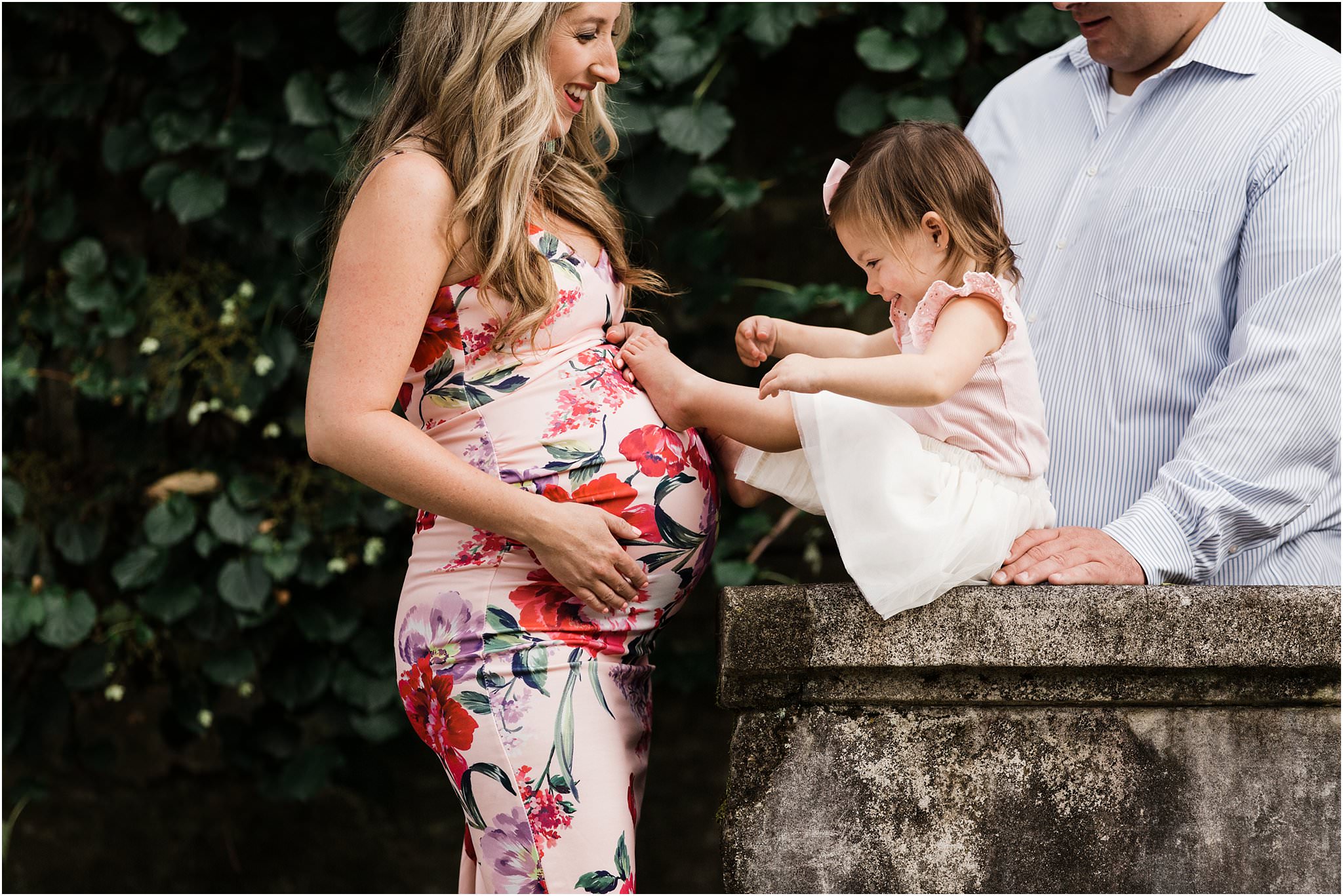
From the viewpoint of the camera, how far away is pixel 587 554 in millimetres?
1467

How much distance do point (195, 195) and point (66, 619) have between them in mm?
1117

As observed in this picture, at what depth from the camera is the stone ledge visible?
1.37 m

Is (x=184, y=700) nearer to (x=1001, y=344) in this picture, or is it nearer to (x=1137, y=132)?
(x=1001, y=344)

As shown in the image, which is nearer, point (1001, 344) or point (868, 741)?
point (868, 741)

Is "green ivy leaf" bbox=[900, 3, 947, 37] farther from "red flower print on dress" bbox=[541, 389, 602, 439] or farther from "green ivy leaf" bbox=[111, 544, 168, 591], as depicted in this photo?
"green ivy leaf" bbox=[111, 544, 168, 591]

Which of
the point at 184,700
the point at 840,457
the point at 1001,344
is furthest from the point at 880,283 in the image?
the point at 184,700

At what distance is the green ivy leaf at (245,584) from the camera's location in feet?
9.31

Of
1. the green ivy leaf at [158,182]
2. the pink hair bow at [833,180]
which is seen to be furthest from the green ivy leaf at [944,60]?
the green ivy leaf at [158,182]

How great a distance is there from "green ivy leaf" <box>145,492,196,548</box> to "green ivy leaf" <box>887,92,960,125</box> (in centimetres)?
198

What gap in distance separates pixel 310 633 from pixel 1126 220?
2147 mm

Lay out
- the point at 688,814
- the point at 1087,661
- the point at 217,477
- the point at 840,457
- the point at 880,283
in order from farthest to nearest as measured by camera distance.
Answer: the point at 688,814 → the point at 217,477 → the point at 880,283 → the point at 840,457 → the point at 1087,661

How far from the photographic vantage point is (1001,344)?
1573 mm

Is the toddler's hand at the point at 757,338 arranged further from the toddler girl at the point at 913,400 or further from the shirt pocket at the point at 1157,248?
the shirt pocket at the point at 1157,248

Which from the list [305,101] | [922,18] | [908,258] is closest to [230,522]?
[305,101]
